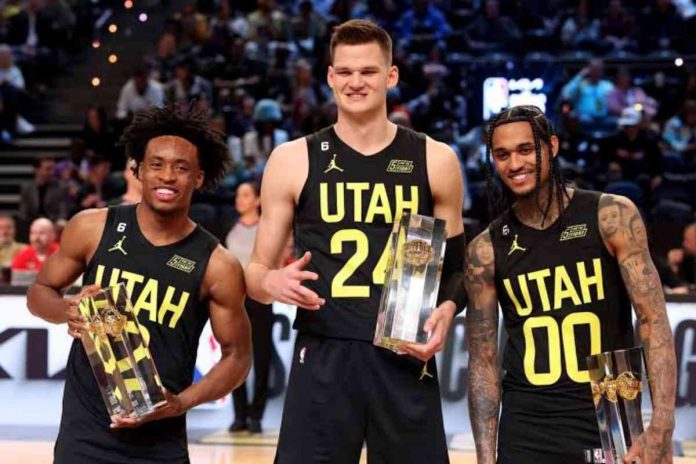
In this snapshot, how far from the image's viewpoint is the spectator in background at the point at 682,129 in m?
13.7

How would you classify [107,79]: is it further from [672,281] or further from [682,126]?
[672,281]

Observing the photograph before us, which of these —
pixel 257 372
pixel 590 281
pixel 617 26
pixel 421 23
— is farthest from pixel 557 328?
pixel 421 23

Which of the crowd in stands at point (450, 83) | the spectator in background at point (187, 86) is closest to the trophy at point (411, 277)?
the crowd in stands at point (450, 83)

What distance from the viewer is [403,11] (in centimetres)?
1680

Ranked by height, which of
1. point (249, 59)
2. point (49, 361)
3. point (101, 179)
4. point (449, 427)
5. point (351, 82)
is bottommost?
point (449, 427)

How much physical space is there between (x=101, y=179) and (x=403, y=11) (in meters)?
5.27

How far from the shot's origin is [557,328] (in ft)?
13.5

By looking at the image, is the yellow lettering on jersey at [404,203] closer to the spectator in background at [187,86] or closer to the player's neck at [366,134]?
the player's neck at [366,134]

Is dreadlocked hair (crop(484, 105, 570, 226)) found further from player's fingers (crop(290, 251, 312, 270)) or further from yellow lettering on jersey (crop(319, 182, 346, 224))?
player's fingers (crop(290, 251, 312, 270))

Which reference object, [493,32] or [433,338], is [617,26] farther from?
[433,338]

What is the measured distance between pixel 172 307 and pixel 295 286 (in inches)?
20.5

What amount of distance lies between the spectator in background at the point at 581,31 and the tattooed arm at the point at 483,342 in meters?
11.7

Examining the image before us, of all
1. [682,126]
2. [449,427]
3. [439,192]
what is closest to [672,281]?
[449,427]

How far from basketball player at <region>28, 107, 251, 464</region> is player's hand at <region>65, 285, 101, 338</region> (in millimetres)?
60
